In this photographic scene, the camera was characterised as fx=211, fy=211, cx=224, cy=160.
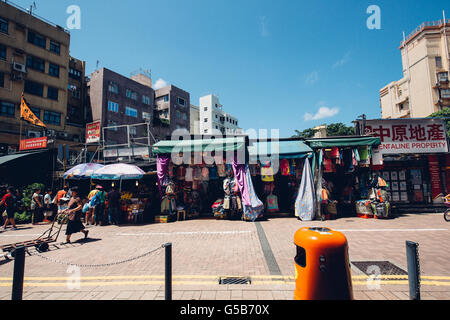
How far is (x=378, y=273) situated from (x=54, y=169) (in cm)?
1878

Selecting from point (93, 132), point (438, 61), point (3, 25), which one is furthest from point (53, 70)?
point (438, 61)

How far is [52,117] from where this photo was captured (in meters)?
27.3

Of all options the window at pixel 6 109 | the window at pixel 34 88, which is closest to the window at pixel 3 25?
the window at pixel 34 88

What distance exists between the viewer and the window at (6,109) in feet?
74.7

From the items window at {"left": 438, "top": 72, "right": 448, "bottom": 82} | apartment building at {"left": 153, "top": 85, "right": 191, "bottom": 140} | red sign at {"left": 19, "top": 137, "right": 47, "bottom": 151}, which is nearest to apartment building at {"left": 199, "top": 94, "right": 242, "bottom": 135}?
apartment building at {"left": 153, "top": 85, "right": 191, "bottom": 140}

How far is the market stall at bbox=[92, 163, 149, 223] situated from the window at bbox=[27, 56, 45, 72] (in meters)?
25.6

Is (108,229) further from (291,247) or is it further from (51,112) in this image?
(51,112)

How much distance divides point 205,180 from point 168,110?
34.8 meters

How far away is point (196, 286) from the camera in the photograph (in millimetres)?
4148

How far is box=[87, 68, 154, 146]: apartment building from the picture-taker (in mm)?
32281

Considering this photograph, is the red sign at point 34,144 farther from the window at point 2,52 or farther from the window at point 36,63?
the window at point 36,63

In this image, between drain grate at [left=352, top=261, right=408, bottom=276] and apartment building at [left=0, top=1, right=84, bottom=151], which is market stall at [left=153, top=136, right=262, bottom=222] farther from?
apartment building at [left=0, top=1, right=84, bottom=151]

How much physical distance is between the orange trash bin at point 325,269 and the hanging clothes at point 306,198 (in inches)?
306

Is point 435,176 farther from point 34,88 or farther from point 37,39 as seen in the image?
point 37,39
